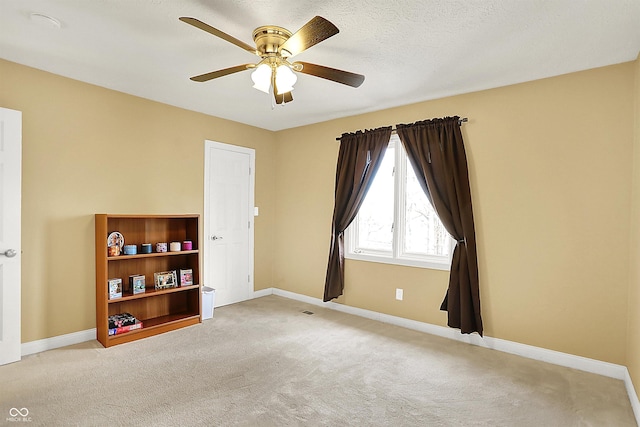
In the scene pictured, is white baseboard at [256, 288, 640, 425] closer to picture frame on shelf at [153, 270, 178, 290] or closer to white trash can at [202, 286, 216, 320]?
white trash can at [202, 286, 216, 320]

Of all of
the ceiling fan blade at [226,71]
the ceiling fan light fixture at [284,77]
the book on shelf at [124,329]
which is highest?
the ceiling fan blade at [226,71]

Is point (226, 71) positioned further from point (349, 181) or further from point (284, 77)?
point (349, 181)

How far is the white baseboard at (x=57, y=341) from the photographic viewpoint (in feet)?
10.1

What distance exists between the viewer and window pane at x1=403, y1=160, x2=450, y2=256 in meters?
3.82

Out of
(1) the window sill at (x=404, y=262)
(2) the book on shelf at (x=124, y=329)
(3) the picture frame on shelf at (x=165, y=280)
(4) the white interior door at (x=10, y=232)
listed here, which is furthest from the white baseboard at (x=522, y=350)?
(4) the white interior door at (x=10, y=232)

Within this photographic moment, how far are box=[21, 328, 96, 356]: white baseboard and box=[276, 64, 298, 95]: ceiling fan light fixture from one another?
122 inches

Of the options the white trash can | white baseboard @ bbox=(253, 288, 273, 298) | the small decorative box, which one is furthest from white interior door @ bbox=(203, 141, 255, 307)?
the small decorative box

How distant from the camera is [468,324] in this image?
3.35m

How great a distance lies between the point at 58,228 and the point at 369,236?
10.9 feet

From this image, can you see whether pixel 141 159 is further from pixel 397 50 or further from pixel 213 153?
pixel 397 50

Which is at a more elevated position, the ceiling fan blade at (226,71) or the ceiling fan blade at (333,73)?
the ceiling fan blade at (226,71)

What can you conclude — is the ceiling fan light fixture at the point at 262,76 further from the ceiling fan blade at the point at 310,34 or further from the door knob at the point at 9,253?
the door knob at the point at 9,253

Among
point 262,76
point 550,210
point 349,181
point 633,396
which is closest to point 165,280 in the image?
point 349,181

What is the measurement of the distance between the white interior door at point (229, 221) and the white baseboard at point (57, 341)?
4.54ft
